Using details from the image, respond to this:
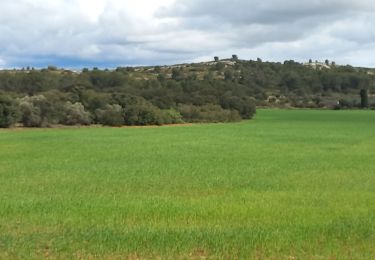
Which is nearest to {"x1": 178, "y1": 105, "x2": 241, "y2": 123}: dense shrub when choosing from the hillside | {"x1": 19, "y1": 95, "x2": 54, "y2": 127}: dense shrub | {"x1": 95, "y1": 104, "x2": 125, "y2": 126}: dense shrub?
the hillside

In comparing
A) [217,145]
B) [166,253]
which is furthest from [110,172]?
[217,145]

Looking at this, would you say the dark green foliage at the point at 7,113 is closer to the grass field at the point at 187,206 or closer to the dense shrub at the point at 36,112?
the dense shrub at the point at 36,112

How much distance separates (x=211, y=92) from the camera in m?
86.7

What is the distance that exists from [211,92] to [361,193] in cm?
7064

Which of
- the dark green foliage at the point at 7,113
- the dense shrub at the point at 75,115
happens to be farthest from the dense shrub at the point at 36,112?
the dense shrub at the point at 75,115

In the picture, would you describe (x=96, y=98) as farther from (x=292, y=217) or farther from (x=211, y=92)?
(x=292, y=217)

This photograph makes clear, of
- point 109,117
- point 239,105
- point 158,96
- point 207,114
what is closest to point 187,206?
point 109,117

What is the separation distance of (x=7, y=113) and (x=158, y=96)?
2542cm

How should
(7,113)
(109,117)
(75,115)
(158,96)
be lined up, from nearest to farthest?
(7,113) < (75,115) < (109,117) < (158,96)

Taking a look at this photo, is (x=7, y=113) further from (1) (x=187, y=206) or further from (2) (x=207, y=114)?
(1) (x=187, y=206)

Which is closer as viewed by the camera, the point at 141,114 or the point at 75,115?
the point at 75,115

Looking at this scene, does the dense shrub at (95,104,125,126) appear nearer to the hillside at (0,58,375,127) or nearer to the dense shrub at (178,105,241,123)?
the hillside at (0,58,375,127)

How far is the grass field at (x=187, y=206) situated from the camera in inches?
386

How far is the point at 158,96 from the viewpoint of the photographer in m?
77.8
